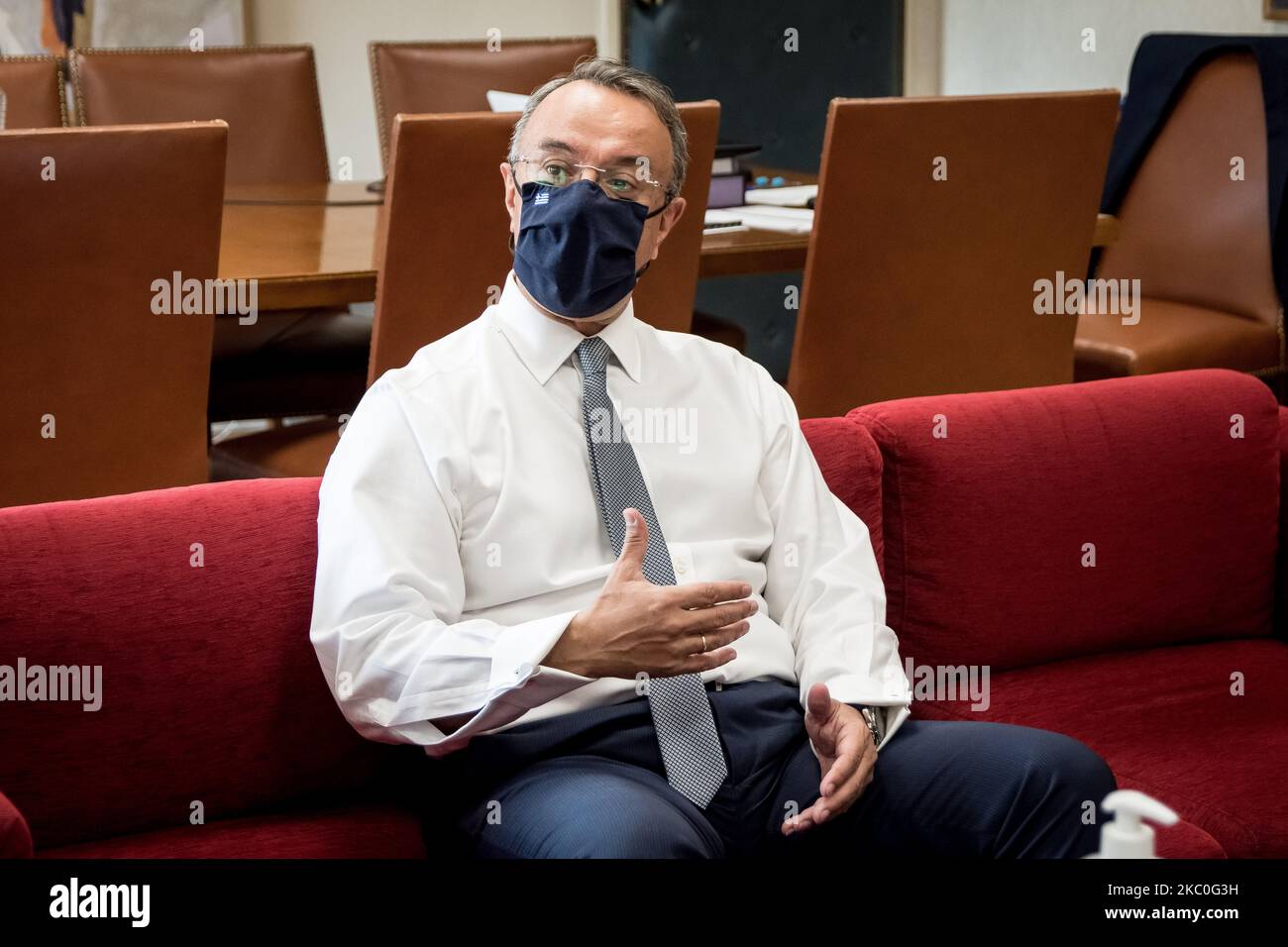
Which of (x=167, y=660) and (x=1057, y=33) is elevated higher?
(x=1057, y=33)

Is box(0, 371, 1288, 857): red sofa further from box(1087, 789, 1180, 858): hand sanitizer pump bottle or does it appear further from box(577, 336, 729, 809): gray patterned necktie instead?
box(1087, 789, 1180, 858): hand sanitizer pump bottle

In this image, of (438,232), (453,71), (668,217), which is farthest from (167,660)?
(453,71)

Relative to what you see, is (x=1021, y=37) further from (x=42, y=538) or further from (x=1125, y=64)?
(x=42, y=538)

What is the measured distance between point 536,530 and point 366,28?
149 inches

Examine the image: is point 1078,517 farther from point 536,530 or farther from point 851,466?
point 536,530

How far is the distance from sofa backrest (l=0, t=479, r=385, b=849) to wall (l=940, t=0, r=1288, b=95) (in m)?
3.08

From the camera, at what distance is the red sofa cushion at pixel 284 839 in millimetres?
1466

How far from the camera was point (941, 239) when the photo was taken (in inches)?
100

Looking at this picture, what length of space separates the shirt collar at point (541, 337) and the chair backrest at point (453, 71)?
225 cm

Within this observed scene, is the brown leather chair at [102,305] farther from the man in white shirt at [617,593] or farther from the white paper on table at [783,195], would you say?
the white paper on table at [783,195]

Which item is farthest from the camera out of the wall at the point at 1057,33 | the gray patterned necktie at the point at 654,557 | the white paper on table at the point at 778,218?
the wall at the point at 1057,33

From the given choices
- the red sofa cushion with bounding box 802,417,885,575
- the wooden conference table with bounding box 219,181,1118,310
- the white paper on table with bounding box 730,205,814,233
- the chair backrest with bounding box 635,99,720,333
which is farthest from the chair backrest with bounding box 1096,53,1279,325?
the red sofa cushion with bounding box 802,417,885,575

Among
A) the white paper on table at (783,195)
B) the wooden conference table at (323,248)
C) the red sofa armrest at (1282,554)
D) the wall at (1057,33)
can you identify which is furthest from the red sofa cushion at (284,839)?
the wall at (1057,33)

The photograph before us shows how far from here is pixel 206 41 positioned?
468 centimetres
